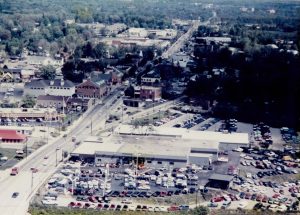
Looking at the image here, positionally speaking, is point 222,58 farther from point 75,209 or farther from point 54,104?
point 75,209

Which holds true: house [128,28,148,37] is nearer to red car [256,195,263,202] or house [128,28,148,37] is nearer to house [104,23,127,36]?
house [104,23,127,36]

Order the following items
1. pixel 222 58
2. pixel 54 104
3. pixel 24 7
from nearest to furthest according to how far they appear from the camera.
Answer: pixel 54 104 → pixel 222 58 → pixel 24 7

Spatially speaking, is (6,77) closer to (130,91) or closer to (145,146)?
(130,91)

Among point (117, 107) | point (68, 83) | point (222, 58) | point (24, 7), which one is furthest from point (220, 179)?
point (24, 7)

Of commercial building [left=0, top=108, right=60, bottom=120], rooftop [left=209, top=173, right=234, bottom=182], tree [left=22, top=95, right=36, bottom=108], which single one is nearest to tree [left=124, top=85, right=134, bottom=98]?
tree [left=22, top=95, right=36, bottom=108]

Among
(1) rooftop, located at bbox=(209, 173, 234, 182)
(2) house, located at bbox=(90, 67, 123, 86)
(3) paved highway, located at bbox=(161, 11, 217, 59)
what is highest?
(1) rooftop, located at bbox=(209, 173, 234, 182)

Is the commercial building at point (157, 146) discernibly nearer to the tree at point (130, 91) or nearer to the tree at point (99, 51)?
the tree at point (130, 91)

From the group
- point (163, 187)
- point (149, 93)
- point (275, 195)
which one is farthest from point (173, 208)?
point (149, 93)
